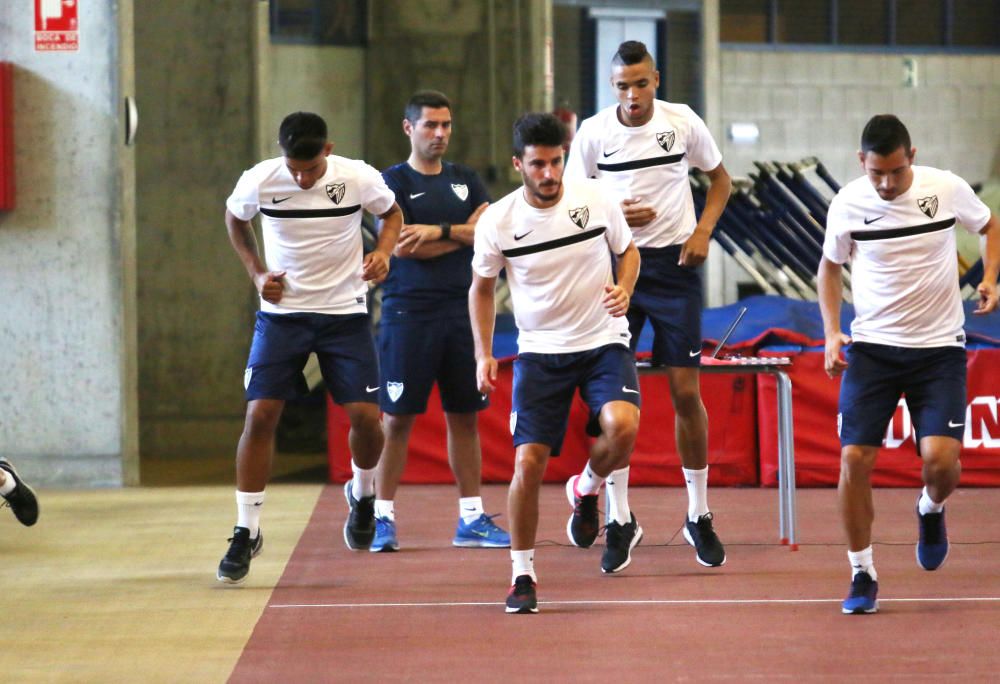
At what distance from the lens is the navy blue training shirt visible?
6996 millimetres

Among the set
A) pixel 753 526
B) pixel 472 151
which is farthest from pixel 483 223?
pixel 472 151

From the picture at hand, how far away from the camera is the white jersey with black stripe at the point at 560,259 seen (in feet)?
18.7

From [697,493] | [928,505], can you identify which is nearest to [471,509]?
[697,493]

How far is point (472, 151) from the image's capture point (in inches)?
531

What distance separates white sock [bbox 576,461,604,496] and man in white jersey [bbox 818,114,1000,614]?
1279 millimetres

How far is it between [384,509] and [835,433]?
10.2 feet

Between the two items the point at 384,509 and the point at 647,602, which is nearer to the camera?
the point at 647,602

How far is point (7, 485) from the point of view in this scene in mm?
7141

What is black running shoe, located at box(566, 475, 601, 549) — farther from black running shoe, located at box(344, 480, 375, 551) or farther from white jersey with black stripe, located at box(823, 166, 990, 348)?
white jersey with black stripe, located at box(823, 166, 990, 348)

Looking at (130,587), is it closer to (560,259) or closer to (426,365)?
(426,365)

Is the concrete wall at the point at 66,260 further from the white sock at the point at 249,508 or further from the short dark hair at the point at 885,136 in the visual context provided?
the short dark hair at the point at 885,136

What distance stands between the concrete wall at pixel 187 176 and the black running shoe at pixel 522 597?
617 centimetres

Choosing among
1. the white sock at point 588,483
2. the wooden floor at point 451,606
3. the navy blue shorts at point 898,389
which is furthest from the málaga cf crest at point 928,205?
the white sock at point 588,483

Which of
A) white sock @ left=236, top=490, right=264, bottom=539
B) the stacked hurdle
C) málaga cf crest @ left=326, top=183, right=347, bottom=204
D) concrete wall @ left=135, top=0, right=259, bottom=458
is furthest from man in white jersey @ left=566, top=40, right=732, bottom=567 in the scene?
concrete wall @ left=135, top=0, right=259, bottom=458
